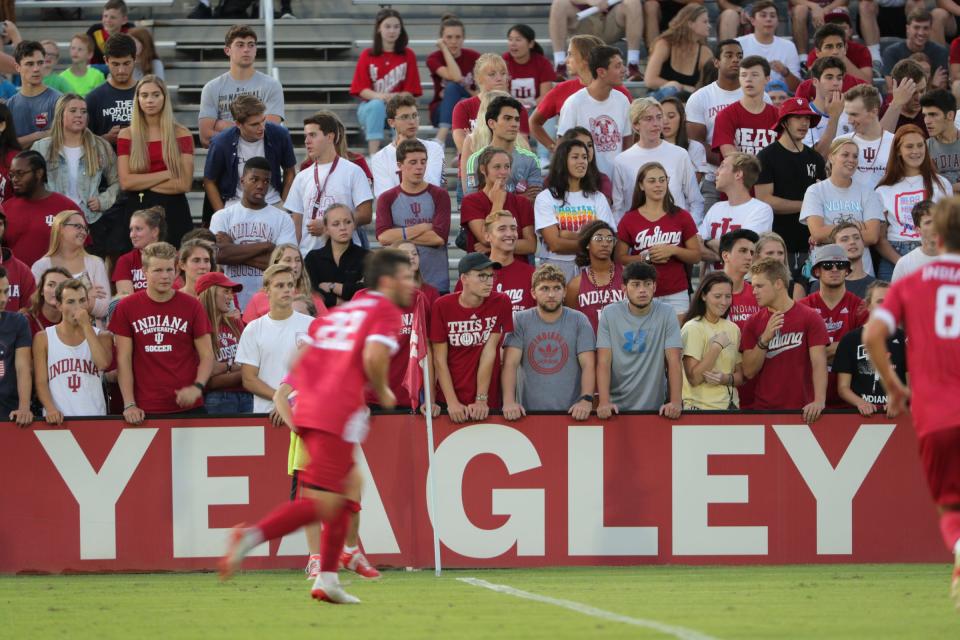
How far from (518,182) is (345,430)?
6262mm

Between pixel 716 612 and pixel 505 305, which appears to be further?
pixel 505 305

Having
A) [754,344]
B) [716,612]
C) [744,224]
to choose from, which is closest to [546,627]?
[716,612]

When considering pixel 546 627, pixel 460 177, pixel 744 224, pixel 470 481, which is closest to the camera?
pixel 546 627

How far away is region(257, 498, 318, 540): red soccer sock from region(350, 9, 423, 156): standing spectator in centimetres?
880

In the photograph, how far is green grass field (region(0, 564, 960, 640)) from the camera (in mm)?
6969

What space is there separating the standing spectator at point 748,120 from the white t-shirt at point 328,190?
3.67m

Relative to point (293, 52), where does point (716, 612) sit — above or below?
below

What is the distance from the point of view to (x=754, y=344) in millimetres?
11688

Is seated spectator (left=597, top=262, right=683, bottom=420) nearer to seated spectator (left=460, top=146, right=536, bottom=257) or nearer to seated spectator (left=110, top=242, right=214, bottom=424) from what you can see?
seated spectator (left=460, top=146, right=536, bottom=257)

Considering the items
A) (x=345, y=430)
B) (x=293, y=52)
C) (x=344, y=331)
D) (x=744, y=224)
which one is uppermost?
(x=293, y=52)

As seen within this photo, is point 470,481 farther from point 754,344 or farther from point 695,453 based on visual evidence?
point 754,344

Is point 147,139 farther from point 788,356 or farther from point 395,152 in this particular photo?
point 788,356

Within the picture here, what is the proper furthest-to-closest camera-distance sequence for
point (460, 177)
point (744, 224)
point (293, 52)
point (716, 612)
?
point (293, 52) < point (460, 177) < point (744, 224) < point (716, 612)

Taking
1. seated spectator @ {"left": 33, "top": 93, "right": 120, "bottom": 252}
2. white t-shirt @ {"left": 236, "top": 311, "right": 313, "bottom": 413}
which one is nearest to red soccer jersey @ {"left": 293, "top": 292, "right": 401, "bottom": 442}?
white t-shirt @ {"left": 236, "top": 311, "right": 313, "bottom": 413}
